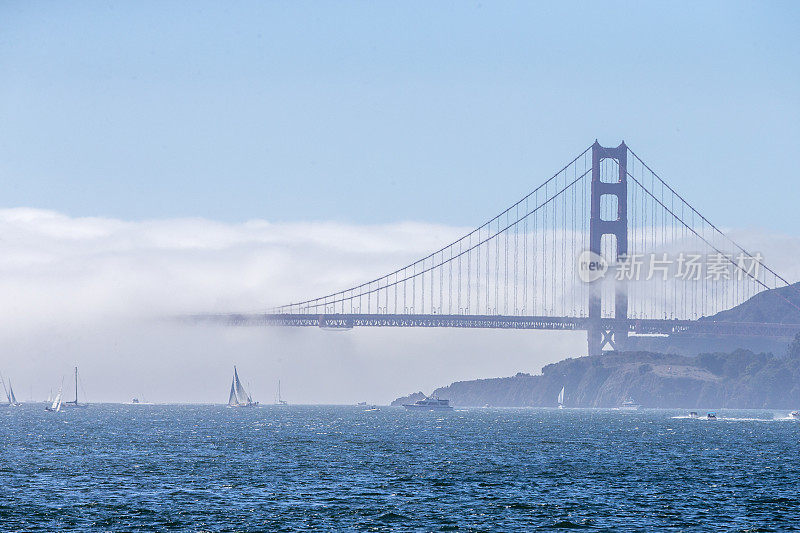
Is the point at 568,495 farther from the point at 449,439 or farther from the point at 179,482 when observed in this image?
the point at 449,439

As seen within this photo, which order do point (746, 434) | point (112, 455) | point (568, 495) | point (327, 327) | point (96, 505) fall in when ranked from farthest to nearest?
point (327, 327) < point (746, 434) < point (112, 455) < point (568, 495) < point (96, 505)

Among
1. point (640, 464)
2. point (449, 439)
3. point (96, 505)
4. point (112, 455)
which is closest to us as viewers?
point (96, 505)

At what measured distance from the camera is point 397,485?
6531 centimetres

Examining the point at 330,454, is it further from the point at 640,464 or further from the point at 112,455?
the point at 640,464

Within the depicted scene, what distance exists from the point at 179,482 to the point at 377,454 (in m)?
24.5

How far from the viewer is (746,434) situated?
128m

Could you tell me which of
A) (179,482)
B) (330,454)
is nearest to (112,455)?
(330,454)

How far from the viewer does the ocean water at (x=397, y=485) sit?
169ft

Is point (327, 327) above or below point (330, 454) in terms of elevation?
above

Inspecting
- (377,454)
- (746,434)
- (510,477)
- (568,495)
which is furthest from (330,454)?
(746,434)

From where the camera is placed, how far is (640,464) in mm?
80688

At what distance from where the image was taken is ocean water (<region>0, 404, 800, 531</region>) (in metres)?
51.6

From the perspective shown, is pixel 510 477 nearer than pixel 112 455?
Yes

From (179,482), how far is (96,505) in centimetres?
1068
